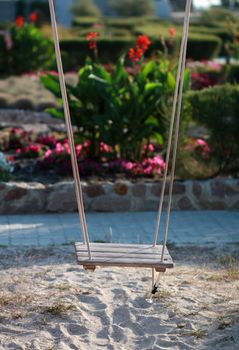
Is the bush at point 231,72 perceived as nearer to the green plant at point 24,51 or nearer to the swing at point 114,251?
the green plant at point 24,51

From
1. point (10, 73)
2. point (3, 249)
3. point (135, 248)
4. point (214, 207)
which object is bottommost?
point (10, 73)

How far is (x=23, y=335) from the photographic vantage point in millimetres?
5211

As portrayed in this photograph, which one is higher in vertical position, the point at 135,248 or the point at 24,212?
the point at 135,248

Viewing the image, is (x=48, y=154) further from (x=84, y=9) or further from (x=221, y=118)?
(x=84, y=9)

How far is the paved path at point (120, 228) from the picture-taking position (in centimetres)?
761

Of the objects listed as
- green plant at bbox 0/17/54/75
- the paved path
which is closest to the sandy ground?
the paved path

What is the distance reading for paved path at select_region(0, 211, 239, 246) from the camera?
761 cm

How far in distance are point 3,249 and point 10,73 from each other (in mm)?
12903

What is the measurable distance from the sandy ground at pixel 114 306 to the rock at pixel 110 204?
1.79 meters

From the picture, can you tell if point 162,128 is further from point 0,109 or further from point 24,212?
point 0,109

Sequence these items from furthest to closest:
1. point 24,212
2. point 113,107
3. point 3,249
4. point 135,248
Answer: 1. point 113,107
2. point 24,212
3. point 3,249
4. point 135,248

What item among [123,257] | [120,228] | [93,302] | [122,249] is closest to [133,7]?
[120,228]

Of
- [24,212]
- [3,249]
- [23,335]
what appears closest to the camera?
[23,335]

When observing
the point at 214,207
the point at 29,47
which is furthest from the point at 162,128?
the point at 29,47
